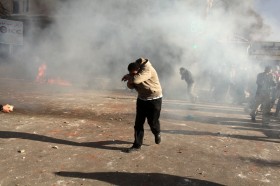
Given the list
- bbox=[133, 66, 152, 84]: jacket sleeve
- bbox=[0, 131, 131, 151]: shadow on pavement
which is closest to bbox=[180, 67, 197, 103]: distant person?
bbox=[0, 131, 131, 151]: shadow on pavement

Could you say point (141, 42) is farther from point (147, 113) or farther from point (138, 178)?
point (138, 178)

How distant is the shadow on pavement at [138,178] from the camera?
3.99m

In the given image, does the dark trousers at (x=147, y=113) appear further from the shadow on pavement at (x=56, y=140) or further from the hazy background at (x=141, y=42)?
the hazy background at (x=141, y=42)

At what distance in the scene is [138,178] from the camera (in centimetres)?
410

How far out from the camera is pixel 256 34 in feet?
74.0

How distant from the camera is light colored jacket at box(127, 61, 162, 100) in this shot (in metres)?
4.69

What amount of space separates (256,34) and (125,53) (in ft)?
39.3

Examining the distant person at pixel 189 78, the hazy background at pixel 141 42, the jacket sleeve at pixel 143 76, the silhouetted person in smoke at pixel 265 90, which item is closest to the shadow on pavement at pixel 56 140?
the jacket sleeve at pixel 143 76

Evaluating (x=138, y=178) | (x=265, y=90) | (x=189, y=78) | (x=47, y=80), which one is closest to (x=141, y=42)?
(x=189, y=78)

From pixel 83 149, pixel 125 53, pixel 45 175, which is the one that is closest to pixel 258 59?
pixel 125 53

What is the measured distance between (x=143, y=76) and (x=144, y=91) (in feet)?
1.04

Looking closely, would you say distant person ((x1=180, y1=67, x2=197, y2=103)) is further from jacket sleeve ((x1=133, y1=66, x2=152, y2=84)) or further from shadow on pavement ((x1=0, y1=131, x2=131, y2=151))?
jacket sleeve ((x1=133, y1=66, x2=152, y2=84))

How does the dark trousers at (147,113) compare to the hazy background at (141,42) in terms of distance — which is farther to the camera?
the hazy background at (141,42)

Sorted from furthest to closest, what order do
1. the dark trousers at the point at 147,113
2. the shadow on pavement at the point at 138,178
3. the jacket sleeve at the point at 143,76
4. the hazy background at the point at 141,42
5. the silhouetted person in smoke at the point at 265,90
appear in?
the hazy background at the point at 141,42
the silhouetted person in smoke at the point at 265,90
the dark trousers at the point at 147,113
the jacket sleeve at the point at 143,76
the shadow on pavement at the point at 138,178
